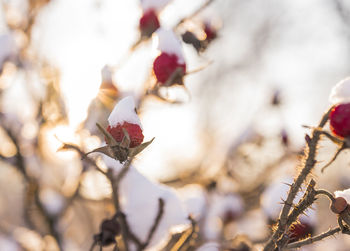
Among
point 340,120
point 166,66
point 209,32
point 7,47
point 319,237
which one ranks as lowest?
point 319,237

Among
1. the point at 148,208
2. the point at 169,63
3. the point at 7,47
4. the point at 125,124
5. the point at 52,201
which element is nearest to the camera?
the point at 125,124

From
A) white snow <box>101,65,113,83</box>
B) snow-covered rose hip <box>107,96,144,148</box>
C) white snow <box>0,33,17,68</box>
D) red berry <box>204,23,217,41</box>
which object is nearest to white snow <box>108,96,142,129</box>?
snow-covered rose hip <box>107,96,144,148</box>

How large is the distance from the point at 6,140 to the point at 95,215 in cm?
220

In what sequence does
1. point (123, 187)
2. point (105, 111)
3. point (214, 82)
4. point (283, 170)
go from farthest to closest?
point (214, 82), point (283, 170), point (105, 111), point (123, 187)

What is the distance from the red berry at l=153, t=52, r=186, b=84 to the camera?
1.22m

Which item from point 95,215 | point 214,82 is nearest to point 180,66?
point 95,215

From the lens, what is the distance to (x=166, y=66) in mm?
1221

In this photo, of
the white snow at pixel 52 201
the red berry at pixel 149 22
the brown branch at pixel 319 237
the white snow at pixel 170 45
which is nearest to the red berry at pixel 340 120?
the brown branch at pixel 319 237

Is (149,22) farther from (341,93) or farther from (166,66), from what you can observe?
(341,93)

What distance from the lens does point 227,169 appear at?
2.97 metres

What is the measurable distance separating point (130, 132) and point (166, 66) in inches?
13.6

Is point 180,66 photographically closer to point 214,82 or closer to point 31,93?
point 31,93

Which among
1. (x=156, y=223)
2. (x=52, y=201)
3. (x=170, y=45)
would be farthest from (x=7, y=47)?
(x=156, y=223)

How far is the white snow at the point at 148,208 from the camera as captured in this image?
1364 mm
